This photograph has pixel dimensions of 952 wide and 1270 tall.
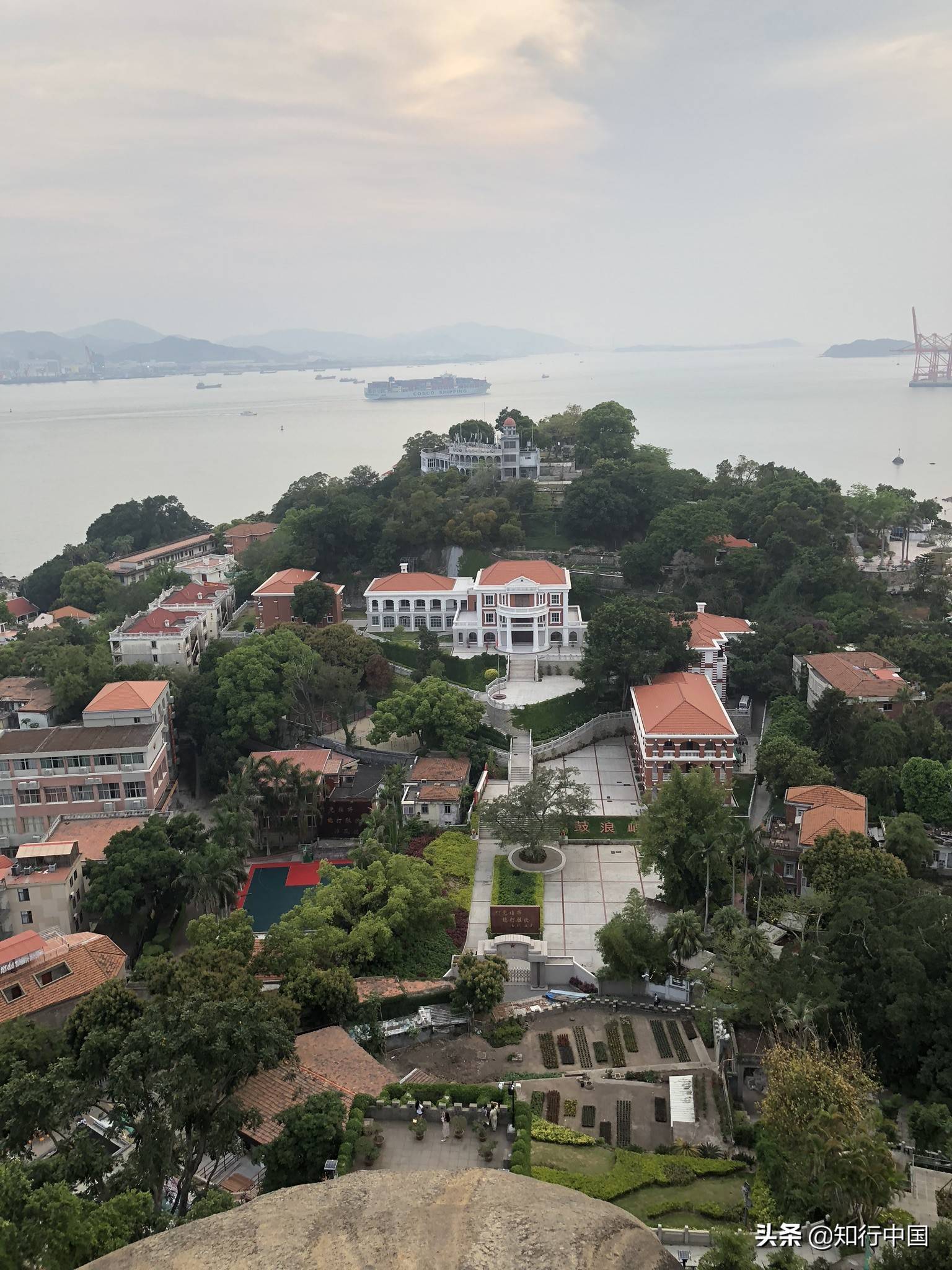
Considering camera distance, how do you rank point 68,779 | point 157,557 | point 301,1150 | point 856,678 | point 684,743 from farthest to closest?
point 157,557 < point 856,678 < point 684,743 < point 68,779 < point 301,1150

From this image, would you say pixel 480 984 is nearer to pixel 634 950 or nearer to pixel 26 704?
pixel 634 950

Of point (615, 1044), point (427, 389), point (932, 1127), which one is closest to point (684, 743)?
point (615, 1044)

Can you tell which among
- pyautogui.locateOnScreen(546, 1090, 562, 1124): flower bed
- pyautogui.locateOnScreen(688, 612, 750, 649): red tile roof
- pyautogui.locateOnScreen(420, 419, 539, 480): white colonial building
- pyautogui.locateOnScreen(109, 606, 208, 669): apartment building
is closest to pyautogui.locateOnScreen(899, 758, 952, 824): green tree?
pyautogui.locateOnScreen(688, 612, 750, 649): red tile roof

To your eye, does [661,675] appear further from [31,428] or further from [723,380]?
[723,380]

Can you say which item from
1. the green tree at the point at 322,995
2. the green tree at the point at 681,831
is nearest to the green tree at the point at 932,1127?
the green tree at the point at 681,831

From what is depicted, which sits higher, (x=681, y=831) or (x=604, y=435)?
(x=604, y=435)

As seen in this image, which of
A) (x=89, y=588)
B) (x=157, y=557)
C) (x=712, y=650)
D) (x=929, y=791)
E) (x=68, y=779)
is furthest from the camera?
(x=157, y=557)

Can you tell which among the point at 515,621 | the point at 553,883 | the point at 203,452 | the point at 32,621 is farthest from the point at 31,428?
the point at 553,883
